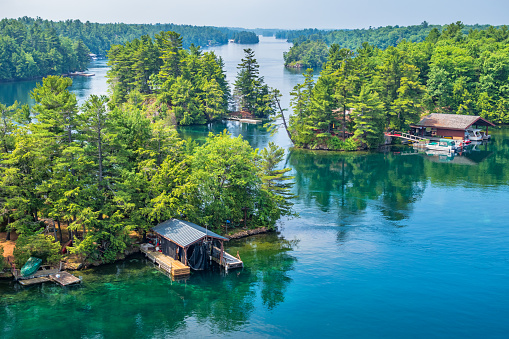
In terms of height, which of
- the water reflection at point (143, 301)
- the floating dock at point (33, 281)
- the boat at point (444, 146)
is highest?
the boat at point (444, 146)

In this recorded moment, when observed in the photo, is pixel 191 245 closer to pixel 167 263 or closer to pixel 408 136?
pixel 167 263

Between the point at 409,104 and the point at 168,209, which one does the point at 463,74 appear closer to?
the point at 409,104

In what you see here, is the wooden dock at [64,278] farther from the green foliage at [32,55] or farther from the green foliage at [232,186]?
the green foliage at [32,55]

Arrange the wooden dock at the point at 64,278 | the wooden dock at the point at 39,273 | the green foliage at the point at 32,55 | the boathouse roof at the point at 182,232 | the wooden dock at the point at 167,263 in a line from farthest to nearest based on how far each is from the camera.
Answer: the green foliage at the point at 32,55
the boathouse roof at the point at 182,232
the wooden dock at the point at 167,263
the wooden dock at the point at 39,273
the wooden dock at the point at 64,278

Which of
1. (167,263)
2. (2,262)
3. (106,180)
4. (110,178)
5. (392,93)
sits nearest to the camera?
(2,262)

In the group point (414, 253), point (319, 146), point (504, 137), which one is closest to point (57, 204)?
point (414, 253)

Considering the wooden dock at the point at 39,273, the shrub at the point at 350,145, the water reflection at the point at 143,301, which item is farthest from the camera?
the shrub at the point at 350,145

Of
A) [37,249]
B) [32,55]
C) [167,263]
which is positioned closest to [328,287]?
[167,263]

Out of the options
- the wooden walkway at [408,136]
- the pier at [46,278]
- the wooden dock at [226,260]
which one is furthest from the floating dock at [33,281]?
the wooden walkway at [408,136]
